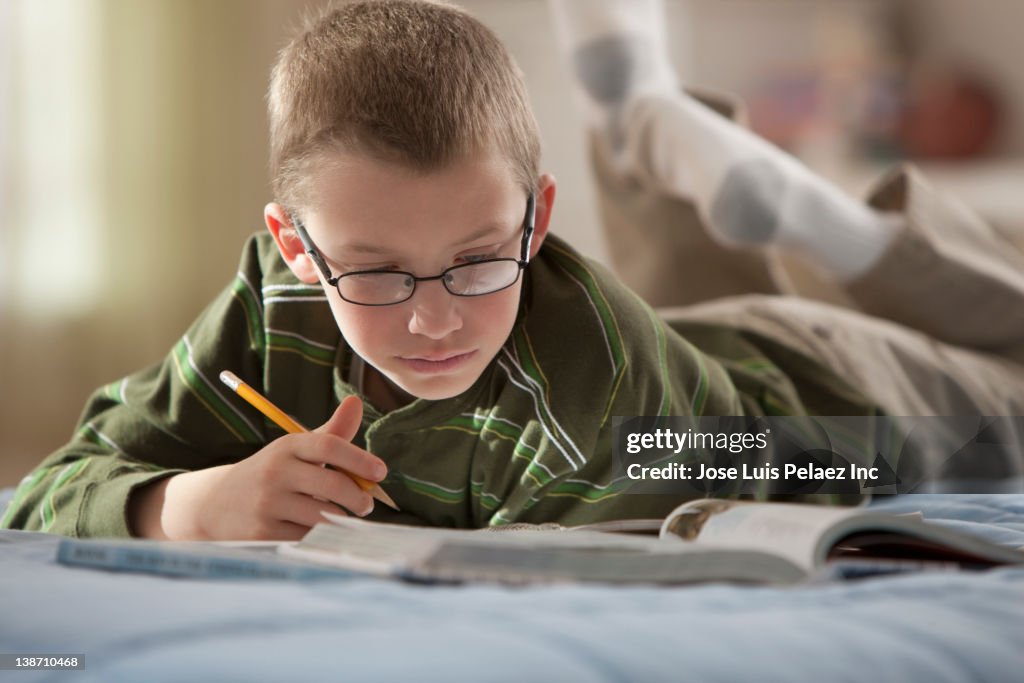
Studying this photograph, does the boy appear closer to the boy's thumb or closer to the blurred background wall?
the boy's thumb

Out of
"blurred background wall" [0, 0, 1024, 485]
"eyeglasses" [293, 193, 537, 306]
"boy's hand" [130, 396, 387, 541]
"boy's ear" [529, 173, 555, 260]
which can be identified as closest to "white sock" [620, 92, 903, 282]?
"boy's ear" [529, 173, 555, 260]

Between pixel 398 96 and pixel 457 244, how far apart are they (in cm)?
12

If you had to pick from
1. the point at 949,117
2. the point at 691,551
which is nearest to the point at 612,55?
the point at 691,551

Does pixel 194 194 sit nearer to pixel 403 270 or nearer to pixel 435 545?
pixel 403 270

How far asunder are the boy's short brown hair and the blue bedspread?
0.33 meters

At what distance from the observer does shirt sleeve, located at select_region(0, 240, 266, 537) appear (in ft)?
3.10

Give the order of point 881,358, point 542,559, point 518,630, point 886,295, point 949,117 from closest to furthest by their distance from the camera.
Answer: point 518,630
point 542,559
point 881,358
point 886,295
point 949,117

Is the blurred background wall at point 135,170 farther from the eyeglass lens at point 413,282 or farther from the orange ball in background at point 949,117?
the eyeglass lens at point 413,282

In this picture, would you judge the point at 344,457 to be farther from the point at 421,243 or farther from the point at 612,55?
the point at 612,55

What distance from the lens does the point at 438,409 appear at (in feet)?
2.96

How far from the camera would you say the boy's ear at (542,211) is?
874 mm

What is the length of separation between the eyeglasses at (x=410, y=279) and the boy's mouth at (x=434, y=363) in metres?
0.05

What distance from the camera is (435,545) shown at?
63 centimetres

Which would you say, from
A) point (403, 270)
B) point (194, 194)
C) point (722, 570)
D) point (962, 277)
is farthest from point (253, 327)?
point (194, 194)
